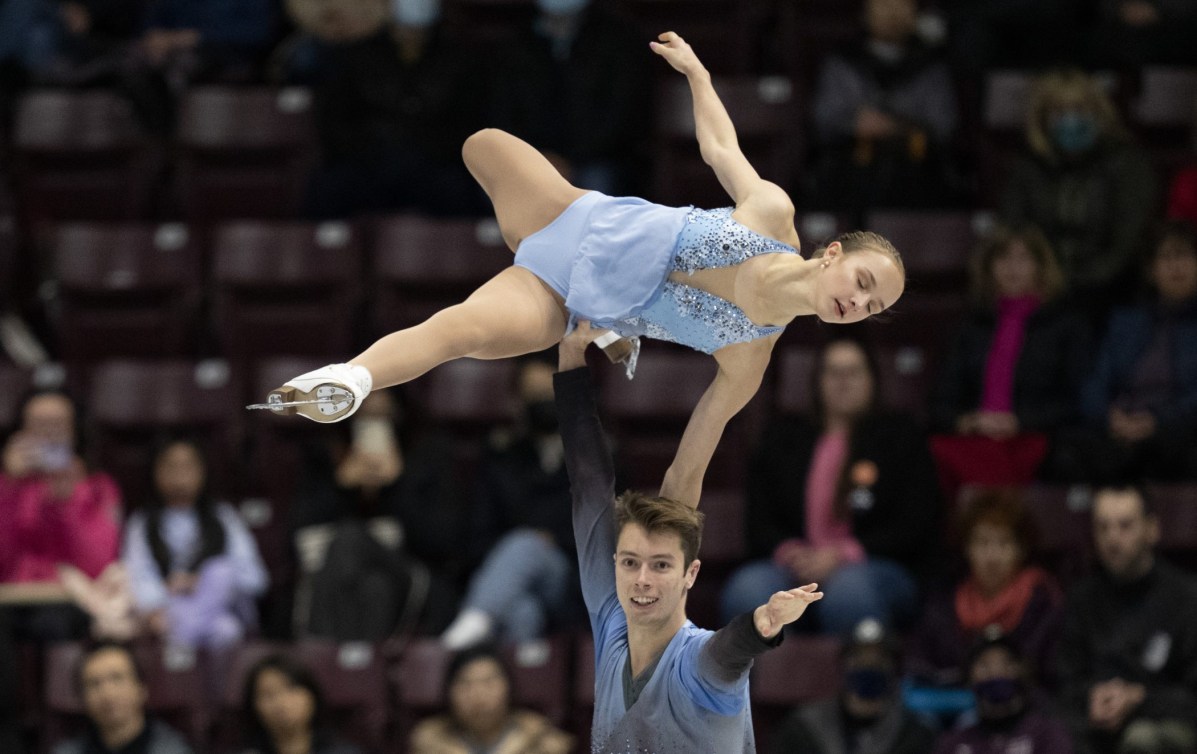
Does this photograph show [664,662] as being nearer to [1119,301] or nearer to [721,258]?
[721,258]

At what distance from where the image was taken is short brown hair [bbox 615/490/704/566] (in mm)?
4957

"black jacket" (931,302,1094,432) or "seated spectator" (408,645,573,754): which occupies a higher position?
"black jacket" (931,302,1094,432)

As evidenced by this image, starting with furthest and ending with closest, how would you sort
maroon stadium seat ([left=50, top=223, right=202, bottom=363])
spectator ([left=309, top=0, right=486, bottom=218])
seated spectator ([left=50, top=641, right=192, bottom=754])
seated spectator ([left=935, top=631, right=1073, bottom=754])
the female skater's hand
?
spectator ([left=309, top=0, right=486, bottom=218])
maroon stadium seat ([left=50, top=223, right=202, bottom=363])
seated spectator ([left=50, top=641, right=192, bottom=754])
seated spectator ([left=935, top=631, right=1073, bottom=754])
the female skater's hand

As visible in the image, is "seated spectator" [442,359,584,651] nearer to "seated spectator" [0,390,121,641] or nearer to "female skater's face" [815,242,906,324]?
"seated spectator" [0,390,121,641]

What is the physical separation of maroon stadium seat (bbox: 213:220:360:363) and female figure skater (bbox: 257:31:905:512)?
165 inches

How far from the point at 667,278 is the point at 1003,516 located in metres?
3.44

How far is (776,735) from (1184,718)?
4.99ft

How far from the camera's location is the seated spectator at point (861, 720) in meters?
7.67

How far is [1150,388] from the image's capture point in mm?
8953

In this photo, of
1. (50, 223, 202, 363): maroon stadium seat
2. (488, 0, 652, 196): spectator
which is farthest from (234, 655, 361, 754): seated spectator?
(488, 0, 652, 196): spectator

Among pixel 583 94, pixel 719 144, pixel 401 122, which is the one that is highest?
pixel 583 94

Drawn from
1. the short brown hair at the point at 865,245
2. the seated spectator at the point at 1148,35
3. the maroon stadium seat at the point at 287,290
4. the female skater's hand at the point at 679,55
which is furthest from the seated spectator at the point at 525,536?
the short brown hair at the point at 865,245

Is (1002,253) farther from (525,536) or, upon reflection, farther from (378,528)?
(378,528)

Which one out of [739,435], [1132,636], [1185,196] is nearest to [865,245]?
[1132,636]
